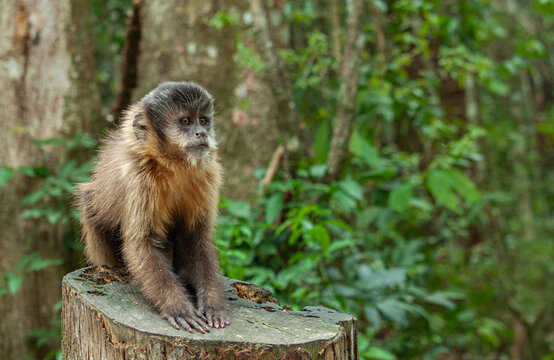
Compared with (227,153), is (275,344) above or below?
below

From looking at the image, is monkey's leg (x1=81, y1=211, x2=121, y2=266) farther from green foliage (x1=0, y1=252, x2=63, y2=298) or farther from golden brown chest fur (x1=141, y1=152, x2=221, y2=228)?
green foliage (x1=0, y1=252, x2=63, y2=298)

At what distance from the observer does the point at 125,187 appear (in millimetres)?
3396

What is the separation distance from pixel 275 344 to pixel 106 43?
672 centimetres

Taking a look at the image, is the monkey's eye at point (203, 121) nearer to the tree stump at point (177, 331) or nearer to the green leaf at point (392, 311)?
the tree stump at point (177, 331)

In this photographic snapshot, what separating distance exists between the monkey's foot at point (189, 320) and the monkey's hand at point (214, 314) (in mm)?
32

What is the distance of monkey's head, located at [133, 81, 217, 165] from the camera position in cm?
346

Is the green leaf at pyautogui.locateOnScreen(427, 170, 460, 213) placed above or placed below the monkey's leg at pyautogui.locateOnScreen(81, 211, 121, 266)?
above

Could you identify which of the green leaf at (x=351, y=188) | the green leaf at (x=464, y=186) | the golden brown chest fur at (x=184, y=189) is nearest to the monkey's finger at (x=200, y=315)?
the golden brown chest fur at (x=184, y=189)

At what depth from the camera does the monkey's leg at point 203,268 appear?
295cm

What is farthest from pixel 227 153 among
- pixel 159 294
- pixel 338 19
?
pixel 159 294

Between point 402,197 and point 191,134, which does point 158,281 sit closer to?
point 191,134

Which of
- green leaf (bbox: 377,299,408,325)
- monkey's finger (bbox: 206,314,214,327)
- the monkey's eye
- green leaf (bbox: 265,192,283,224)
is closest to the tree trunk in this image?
green leaf (bbox: 265,192,283,224)

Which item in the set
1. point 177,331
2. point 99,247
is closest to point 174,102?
point 99,247

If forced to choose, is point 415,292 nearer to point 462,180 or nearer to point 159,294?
point 462,180
